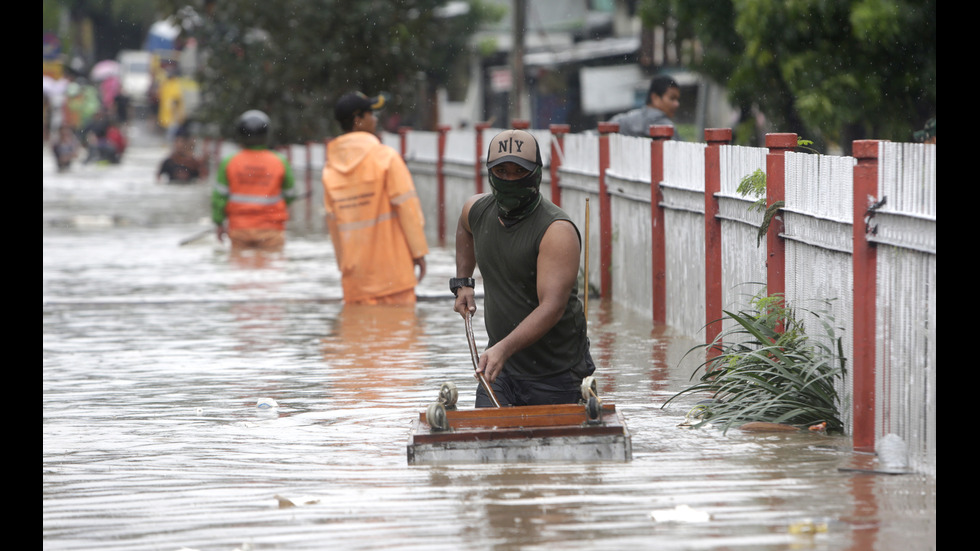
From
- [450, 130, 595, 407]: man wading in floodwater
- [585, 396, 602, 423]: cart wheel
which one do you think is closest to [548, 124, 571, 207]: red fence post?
[450, 130, 595, 407]: man wading in floodwater

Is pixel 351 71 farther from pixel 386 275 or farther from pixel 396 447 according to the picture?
pixel 396 447

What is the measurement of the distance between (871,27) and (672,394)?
11.4 meters

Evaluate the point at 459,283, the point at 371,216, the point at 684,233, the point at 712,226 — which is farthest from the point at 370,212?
the point at 459,283

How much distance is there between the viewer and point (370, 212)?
41.6 ft

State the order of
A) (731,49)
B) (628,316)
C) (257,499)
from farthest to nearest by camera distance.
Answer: (731,49) → (628,316) → (257,499)

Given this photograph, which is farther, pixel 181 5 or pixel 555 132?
pixel 181 5

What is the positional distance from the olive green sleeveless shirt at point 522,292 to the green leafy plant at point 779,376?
2.45ft

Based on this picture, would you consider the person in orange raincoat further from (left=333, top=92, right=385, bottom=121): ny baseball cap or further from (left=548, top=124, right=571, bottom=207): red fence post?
(left=548, top=124, right=571, bottom=207): red fence post

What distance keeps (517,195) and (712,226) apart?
324 centimetres

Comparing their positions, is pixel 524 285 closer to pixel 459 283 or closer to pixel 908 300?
pixel 459 283

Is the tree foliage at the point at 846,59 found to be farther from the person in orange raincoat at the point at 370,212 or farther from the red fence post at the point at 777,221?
the red fence post at the point at 777,221

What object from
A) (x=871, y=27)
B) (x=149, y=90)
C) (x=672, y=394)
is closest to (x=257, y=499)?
(x=672, y=394)

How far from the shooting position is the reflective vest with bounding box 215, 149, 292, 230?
16.8 meters
